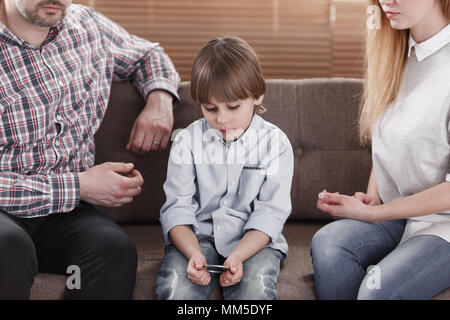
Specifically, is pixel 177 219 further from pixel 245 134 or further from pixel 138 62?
pixel 138 62

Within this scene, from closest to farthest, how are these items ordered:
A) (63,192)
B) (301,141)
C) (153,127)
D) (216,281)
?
(216,281) → (63,192) → (153,127) → (301,141)

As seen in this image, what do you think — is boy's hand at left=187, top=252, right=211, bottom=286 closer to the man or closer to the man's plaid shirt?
the man

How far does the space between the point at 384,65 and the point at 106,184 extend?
765 mm

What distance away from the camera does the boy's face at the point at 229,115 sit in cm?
125

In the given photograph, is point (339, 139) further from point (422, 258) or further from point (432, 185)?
point (422, 258)

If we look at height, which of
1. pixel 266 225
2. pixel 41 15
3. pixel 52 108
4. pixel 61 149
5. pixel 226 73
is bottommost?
pixel 266 225

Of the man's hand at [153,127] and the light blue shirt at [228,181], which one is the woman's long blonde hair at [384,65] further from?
the man's hand at [153,127]

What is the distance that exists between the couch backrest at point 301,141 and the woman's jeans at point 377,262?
33 centimetres

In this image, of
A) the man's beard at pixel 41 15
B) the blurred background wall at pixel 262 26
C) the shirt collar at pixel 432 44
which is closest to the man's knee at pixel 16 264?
the man's beard at pixel 41 15

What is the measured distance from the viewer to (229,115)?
1.25 m

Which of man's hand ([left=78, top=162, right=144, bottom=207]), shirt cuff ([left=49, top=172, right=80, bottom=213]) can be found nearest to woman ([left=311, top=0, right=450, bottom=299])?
man's hand ([left=78, top=162, right=144, bottom=207])

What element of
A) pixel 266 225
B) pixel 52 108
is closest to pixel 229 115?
pixel 266 225

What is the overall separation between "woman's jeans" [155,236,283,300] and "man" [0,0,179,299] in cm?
8

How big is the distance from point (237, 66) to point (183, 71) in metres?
1.21
